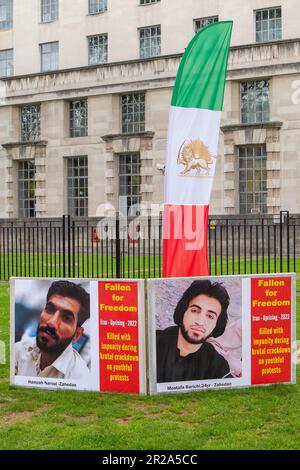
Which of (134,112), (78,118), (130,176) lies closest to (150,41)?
(134,112)

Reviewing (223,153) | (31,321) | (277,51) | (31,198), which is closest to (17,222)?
(31,198)

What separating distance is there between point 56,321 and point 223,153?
28756mm

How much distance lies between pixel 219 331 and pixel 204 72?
5.49 meters

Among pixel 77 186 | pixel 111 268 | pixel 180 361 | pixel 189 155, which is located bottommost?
pixel 180 361

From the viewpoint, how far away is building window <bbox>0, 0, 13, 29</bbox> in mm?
45938

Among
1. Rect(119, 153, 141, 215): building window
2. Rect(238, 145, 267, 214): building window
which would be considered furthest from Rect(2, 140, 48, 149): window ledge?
Rect(238, 145, 267, 214): building window

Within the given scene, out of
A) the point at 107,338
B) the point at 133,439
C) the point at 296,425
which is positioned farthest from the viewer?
the point at 107,338

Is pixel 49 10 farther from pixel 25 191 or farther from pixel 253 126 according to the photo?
pixel 253 126

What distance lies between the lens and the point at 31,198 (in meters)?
43.8

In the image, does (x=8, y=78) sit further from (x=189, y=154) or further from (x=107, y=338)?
(x=107, y=338)

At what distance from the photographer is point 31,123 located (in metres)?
44.1

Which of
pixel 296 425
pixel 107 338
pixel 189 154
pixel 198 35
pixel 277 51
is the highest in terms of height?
pixel 277 51

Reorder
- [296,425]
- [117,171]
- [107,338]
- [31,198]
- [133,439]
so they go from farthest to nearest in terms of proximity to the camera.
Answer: [31,198] < [117,171] < [107,338] < [296,425] < [133,439]

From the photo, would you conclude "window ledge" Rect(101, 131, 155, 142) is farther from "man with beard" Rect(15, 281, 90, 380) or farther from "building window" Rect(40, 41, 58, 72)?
"man with beard" Rect(15, 281, 90, 380)
